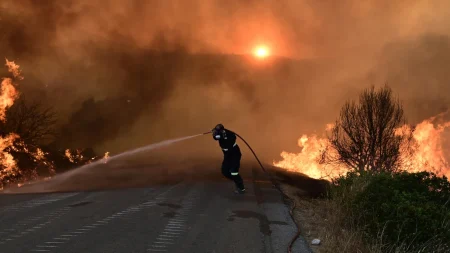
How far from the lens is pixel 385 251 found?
452 centimetres

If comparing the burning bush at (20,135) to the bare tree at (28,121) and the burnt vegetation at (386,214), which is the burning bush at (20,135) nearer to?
the bare tree at (28,121)

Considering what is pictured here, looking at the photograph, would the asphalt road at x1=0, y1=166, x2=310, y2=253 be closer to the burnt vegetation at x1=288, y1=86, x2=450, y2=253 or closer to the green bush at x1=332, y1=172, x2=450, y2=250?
the burnt vegetation at x1=288, y1=86, x2=450, y2=253

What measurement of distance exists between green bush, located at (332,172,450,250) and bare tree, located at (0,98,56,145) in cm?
2827

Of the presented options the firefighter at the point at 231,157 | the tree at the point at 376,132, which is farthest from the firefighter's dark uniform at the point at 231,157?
the tree at the point at 376,132

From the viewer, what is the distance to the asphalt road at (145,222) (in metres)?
4.33

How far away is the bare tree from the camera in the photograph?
25.9 meters

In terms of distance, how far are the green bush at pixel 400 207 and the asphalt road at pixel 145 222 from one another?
122 centimetres

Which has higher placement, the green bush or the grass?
the green bush

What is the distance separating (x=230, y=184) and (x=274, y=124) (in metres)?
45.0

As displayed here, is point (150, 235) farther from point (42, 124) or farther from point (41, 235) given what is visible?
point (42, 124)

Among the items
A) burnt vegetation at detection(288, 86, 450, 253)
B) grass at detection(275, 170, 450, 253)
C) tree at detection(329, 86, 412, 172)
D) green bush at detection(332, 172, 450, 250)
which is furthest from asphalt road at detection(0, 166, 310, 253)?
tree at detection(329, 86, 412, 172)

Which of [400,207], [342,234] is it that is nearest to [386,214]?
[400,207]

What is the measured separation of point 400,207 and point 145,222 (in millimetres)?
4220

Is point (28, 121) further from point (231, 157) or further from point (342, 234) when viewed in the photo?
point (342, 234)
